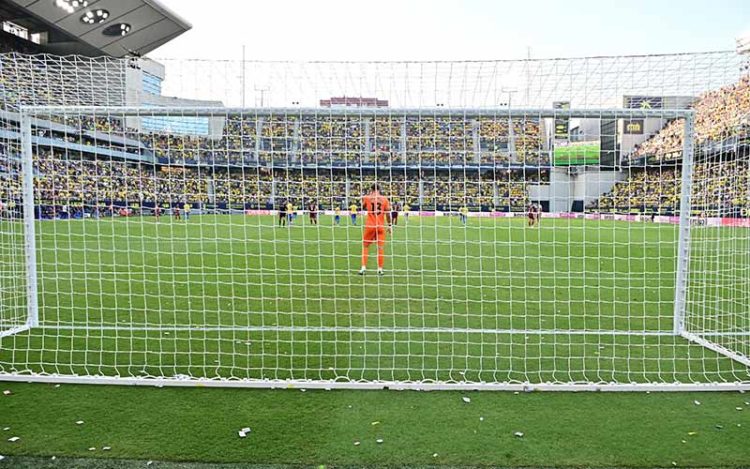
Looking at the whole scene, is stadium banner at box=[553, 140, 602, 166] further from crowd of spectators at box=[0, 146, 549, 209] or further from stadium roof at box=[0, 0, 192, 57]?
stadium roof at box=[0, 0, 192, 57]

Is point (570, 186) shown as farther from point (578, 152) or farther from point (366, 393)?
point (366, 393)

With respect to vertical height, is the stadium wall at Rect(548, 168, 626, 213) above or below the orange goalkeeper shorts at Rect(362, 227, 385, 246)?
above

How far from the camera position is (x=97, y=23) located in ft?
100

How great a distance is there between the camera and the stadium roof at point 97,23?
92.8ft

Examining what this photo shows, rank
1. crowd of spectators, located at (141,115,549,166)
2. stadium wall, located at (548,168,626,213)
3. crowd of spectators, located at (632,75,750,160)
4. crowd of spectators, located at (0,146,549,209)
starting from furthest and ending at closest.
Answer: stadium wall, located at (548,168,626,213) → crowd of spectators, located at (0,146,549,209) → crowd of spectators, located at (141,115,549,166) → crowd of spectators, located at (632,75,750,160)

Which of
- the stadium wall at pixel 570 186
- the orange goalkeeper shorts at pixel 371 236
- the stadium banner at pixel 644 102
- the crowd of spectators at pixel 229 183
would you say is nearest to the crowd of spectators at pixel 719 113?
the stadium banner at pixel 644 102

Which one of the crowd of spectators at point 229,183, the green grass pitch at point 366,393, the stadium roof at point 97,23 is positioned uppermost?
the stadium roof at point 97,23

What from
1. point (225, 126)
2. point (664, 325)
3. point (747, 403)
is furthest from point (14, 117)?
point (664, 325)

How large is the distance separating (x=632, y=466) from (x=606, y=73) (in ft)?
9.88

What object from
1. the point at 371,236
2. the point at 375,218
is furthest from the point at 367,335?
the point at 371,236

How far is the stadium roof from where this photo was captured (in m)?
28.3

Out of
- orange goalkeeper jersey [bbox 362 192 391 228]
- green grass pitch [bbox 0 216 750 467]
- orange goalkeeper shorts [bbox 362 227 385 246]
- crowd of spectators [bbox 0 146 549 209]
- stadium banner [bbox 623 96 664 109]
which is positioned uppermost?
stadium banner [bbox 623 96 664 109]

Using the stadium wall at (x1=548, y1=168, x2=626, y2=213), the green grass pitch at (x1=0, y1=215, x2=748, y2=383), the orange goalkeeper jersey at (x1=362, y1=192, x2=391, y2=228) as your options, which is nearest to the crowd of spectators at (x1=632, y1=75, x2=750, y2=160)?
the stadium wall at (x1=548, y1=168, x2=626, y2=213)

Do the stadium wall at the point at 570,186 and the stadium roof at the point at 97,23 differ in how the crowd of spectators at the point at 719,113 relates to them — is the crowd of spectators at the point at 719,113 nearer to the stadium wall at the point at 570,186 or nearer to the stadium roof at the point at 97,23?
the stadium wall at the point at 570,186
